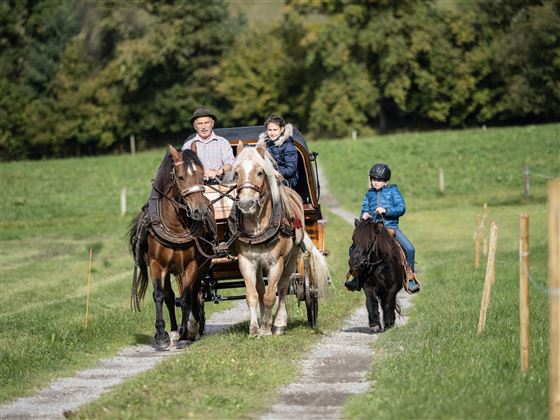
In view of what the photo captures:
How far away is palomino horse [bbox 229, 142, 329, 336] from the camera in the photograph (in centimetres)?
1228

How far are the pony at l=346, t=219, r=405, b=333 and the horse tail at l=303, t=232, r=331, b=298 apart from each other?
1.63ft

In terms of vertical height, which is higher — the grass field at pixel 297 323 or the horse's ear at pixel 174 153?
the horse's ear at pixel 174 153

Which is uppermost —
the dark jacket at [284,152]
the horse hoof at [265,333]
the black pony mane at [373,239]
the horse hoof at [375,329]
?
the dark jacket at [284,152]

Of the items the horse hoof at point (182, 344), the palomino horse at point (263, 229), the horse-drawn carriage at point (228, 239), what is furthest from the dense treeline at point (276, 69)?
the horse hoof at point (182, 344)

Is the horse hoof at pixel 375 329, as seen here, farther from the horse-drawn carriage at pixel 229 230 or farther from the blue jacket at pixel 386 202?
the blue jacket at pixel 386 202

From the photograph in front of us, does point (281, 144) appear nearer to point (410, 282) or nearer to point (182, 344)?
point (410, 282)

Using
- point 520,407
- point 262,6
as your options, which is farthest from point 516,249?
point 262,6

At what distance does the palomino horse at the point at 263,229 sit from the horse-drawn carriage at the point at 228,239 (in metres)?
0.01

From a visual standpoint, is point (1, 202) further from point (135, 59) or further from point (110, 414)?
point (110, 414)

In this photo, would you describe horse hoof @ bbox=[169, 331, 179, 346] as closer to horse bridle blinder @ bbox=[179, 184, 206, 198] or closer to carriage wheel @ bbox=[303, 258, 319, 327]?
carriage wheel @ bbox=[303, 258, 319, 327]

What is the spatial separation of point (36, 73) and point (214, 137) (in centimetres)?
7709

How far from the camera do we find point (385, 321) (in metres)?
13.9

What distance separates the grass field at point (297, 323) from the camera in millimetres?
8695

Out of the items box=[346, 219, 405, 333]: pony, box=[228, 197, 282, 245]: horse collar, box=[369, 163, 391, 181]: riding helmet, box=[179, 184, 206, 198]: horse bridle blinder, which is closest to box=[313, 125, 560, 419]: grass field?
box=[346, 219, 405, 333]: pony
